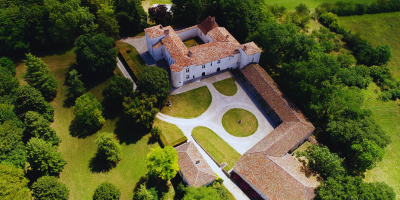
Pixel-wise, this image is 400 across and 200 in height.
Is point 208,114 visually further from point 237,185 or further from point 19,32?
point 19,32

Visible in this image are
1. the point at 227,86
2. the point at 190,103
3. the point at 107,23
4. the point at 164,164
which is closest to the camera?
the point at 164,164

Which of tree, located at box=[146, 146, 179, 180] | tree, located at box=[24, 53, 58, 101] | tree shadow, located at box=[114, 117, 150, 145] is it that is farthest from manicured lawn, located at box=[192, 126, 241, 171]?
tree, located at box=[24, 53, 58, 101]

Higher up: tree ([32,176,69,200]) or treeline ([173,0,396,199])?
treeline ([173,0,396,199])

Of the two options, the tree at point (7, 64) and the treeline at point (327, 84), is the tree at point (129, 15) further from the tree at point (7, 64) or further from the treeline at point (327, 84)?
the tree at point (7, 64)

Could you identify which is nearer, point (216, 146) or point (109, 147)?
point (109, 147)

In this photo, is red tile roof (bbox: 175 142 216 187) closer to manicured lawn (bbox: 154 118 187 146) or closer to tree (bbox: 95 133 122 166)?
manicured lawn (bbox: 154 118 187 146)

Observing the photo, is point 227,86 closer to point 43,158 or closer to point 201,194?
point 201,194

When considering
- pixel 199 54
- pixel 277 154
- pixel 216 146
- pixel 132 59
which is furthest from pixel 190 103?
pixel 277 154

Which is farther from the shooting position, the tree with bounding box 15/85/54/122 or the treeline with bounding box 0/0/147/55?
the treeline with bounding box 0/0/147/55
